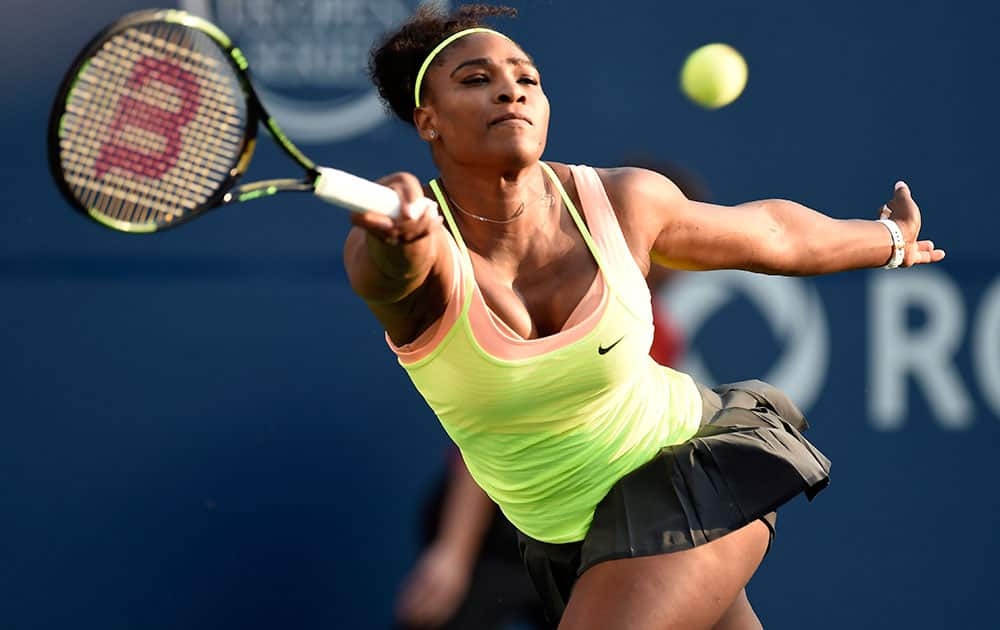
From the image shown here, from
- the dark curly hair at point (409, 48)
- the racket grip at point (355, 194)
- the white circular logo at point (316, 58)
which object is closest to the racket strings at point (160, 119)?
the racket grip at point (355, 194)

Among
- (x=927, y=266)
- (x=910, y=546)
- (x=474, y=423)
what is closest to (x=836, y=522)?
(x=910, y=546)

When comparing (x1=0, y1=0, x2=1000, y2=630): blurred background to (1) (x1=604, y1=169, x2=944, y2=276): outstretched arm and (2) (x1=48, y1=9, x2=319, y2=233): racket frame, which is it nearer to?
(1) (x1=604, y1=169, x2=944, y2=276): outstretched arm

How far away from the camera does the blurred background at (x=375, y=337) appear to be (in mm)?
4527

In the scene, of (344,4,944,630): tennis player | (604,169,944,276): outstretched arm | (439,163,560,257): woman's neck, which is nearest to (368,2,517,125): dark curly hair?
(344,4,944,630): tennis player

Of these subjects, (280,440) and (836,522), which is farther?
(836,522)

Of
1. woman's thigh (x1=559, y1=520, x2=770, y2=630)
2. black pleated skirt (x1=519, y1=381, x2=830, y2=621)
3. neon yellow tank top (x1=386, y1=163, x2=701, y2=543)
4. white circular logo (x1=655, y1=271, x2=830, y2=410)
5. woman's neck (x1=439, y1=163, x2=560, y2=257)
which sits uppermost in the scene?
woman's neck (x1=439, y1=163, x2=560, y2=257)

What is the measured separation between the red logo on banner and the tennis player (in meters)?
0.38

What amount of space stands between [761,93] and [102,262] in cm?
218

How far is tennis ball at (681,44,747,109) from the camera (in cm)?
471

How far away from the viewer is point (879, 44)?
5.04 m

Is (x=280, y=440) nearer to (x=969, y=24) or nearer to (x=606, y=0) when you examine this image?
(x=606, y=0)

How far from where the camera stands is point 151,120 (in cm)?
274

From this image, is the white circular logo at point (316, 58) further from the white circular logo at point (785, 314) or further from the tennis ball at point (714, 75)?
the white circular logo at point (785, 314)

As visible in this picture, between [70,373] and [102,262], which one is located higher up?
[102,262]
